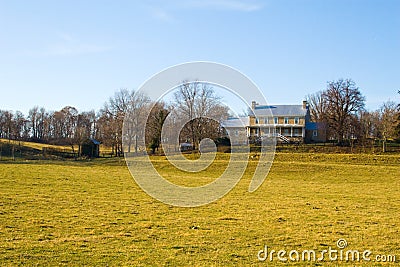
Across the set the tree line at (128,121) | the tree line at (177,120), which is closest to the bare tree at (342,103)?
the tree line at (177,120)

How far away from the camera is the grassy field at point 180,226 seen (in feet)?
28.0

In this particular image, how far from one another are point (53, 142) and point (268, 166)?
68.8m

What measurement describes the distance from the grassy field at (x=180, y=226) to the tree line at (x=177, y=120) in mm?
4933

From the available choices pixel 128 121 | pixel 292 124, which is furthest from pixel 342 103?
pixel 128 121

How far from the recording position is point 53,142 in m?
93.4

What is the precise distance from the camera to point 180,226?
39.4 ft

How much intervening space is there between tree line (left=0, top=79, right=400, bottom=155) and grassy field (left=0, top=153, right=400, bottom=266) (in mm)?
4933

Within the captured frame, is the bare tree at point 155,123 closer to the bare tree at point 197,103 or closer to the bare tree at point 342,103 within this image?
the bare tree at point 197,103

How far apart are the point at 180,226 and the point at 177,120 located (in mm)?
9250

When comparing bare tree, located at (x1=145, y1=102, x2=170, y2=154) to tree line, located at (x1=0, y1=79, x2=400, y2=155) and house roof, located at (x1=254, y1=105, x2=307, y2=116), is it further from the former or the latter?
house roof, located at (x1=254, y1=105, x2=307, y2=116)

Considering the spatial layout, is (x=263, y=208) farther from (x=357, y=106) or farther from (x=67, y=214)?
(x=357, y=106)

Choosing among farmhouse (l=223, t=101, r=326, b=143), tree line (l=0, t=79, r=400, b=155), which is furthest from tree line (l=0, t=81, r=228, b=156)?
farmhouse (l=223, t=101, r=326, b=143)

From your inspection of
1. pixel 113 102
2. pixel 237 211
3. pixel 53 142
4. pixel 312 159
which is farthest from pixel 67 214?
pixel 53 142

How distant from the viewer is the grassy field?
852 centimetres
